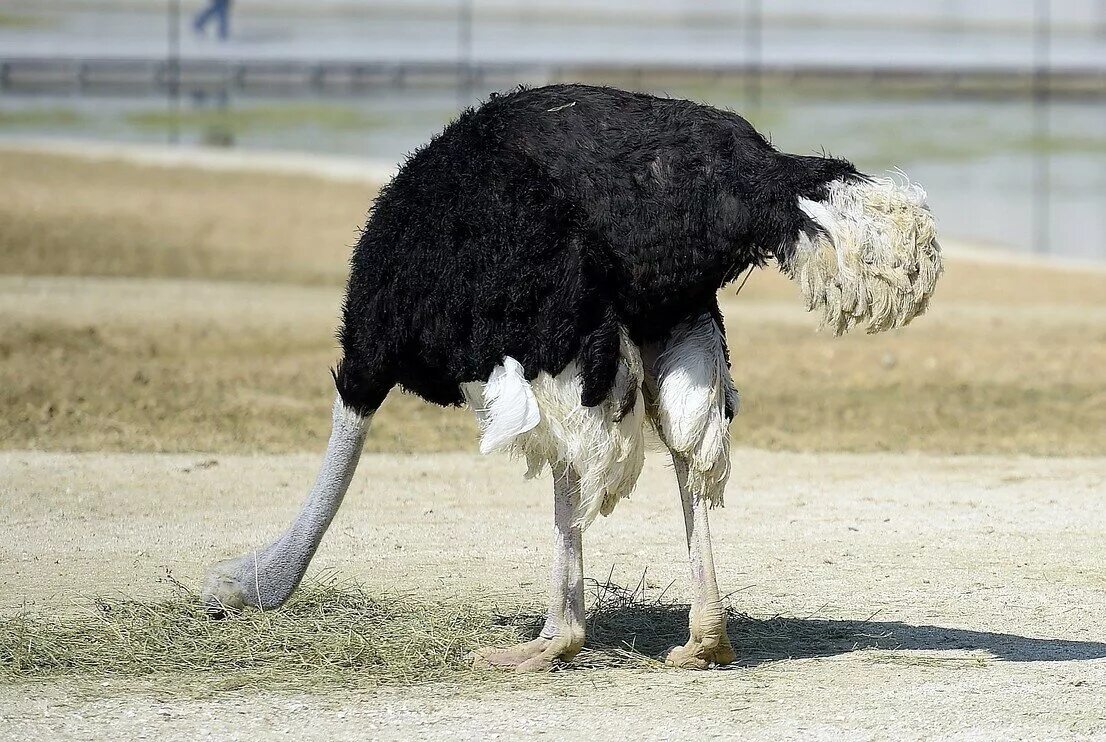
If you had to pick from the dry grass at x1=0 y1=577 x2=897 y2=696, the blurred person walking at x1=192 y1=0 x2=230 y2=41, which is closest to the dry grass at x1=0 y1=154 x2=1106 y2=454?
the dry grass at x1=0 y1=577 x2=897 y2=696

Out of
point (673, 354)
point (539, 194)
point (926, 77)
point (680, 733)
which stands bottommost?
point (680, 733)

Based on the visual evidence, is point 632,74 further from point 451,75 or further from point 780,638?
point 780,638

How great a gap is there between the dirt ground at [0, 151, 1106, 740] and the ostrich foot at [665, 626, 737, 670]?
0.12 meters

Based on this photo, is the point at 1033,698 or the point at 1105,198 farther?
the point at 1105,198

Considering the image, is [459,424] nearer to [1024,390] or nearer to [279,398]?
[279,398]

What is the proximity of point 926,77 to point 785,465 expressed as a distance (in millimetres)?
36417

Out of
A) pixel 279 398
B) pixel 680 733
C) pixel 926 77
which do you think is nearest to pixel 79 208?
pixel 279 398

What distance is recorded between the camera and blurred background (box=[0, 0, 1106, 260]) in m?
31.4

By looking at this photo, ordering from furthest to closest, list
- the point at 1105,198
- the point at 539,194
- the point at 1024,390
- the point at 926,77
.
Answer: the point at 926,77 → the point at 1105,198 → the point at 1024,390 → the point at 539,194

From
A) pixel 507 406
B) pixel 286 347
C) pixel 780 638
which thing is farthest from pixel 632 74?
pixel 507 406

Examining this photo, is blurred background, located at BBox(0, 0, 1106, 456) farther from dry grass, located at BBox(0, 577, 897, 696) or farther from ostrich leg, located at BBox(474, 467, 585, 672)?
ostrich leg, located at BBox(474, 467, 585, 672)

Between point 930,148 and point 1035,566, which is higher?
point 930,148

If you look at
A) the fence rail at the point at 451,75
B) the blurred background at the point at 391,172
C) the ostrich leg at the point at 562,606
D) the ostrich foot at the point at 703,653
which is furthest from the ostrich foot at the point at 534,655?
the fence rail at the point at 451,75

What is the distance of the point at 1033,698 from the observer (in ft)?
18.7
